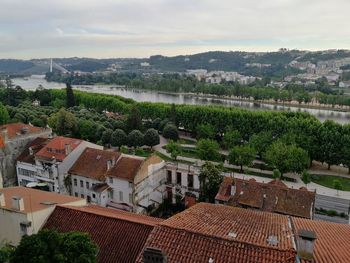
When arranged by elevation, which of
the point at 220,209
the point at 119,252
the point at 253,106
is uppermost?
the point at 220,209

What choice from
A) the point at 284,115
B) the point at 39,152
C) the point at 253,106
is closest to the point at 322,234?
the point at 39,152

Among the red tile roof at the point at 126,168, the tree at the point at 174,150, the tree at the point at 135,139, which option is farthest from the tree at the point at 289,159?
the tree at the point at 135,139

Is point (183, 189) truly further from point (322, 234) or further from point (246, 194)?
point (322, 234)

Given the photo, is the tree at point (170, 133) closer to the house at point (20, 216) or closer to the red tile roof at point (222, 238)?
the house at point (20, 216)

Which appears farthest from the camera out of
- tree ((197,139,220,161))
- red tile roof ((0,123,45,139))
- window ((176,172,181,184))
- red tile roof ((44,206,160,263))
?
tree ((197,139,220,161))

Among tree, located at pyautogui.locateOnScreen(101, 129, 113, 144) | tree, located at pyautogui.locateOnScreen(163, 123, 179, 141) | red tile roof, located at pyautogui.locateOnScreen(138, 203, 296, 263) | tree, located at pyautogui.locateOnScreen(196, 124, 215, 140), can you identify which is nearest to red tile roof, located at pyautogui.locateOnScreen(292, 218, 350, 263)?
red tile roof, located at pyautogui.locateOnScreen(138, 203, 296, 263)

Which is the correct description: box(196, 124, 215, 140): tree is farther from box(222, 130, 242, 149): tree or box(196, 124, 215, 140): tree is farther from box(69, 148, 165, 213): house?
box(69, 148, 165, 213): house
